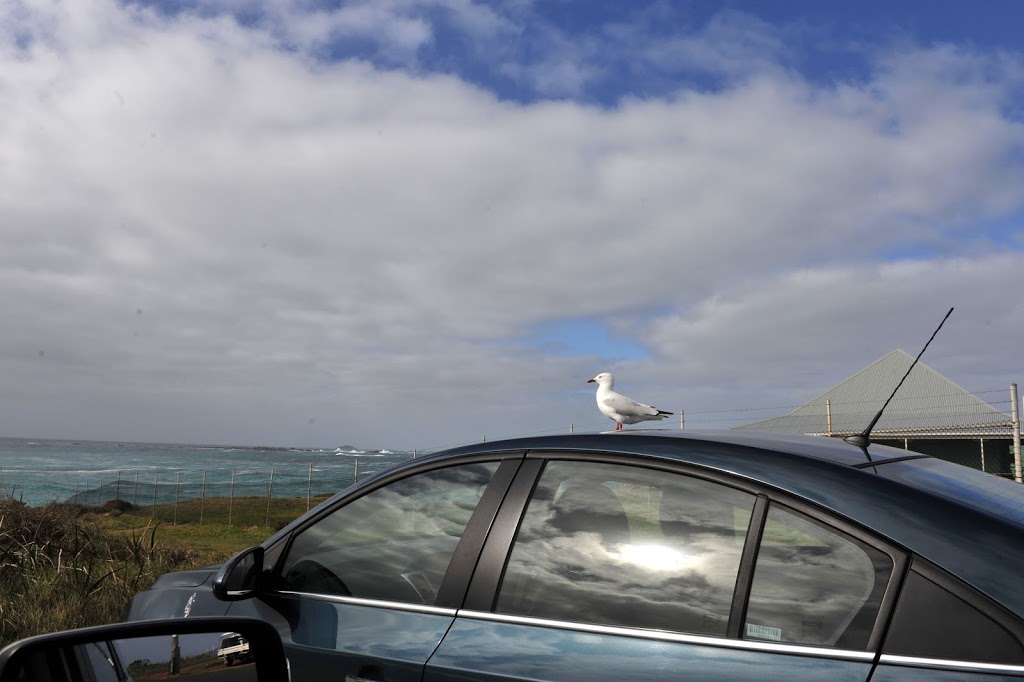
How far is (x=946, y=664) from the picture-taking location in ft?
4.91

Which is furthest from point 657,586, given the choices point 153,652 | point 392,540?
point 153,652

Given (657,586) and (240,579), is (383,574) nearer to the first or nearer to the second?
(240,579)

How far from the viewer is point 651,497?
6.98 ft

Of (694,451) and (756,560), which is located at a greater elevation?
(694,451)

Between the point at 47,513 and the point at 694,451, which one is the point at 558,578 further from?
the point at 47,513

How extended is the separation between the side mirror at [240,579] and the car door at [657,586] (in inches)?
36.3

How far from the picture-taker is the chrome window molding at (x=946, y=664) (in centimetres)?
144

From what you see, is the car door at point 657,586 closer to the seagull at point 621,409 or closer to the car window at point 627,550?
the car window at point 627,550

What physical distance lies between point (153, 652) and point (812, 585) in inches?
61.6

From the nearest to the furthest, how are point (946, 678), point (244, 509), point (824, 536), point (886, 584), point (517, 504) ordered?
point (946, 678) → point (886, 584) → point (824, 536) → point (517, 504) → point (244, 509)

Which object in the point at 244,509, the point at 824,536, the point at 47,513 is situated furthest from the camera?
the point at 244,509

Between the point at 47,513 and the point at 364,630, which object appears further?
the point at 47,513

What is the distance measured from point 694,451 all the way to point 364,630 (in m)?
1.13

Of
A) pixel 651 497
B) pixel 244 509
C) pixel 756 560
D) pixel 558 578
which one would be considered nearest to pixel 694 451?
pixel 651 497
